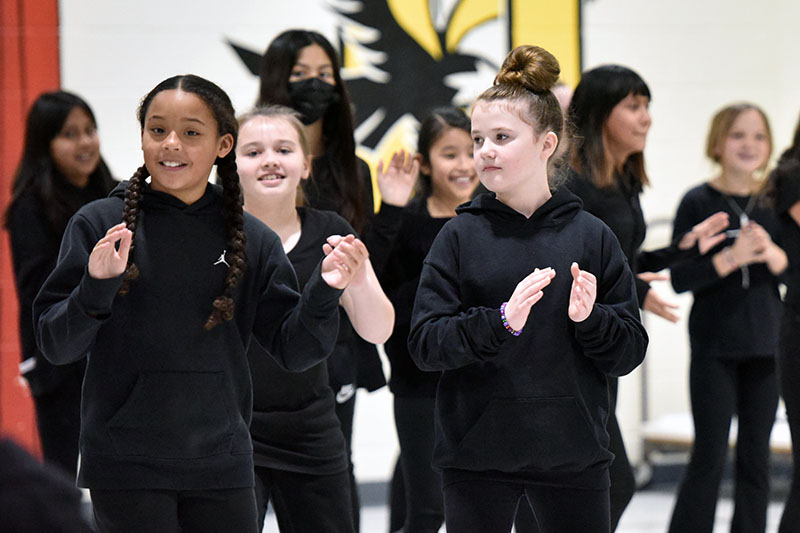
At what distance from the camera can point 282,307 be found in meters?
2.60

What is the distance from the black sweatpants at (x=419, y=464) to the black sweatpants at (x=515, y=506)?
116 cm

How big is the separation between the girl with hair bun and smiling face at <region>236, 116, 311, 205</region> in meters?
0.67

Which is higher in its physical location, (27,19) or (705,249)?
(27,19)

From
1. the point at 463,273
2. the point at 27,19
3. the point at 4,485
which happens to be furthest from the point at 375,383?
the point at 4,485

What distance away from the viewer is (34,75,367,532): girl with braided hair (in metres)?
2.38

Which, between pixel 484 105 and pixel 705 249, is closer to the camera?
pixel 484 105

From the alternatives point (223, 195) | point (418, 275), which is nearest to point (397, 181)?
point (418, 275)

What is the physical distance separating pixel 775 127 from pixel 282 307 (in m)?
4.43

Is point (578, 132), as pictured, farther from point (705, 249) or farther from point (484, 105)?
point (484, 105)

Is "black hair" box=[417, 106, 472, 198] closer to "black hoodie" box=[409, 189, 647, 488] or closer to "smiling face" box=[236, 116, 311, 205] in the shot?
"smiling face" box=[236, 116, 311, 205]

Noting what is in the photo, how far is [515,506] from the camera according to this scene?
2590 mm

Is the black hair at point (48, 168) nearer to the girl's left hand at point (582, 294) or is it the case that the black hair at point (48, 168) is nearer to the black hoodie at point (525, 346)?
the black hoodie at point (525, 346)

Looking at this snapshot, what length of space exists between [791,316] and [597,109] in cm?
92

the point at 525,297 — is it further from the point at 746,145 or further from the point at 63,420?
the point at 746,145
